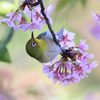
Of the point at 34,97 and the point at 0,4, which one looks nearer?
the point at 0,4

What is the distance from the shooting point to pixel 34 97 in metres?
1.05

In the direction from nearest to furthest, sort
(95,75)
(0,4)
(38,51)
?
1. (38,51)
2. (0,4)
3. (95,75)

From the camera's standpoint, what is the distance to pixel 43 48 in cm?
36

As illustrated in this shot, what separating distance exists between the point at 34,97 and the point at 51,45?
77 cm

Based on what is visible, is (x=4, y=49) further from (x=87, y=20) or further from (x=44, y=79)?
(x=87, y=20)

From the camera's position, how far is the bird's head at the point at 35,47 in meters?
0.33

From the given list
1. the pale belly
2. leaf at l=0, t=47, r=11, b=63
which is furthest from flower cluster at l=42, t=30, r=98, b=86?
leaf at l=0, t=47, r=11, b=63

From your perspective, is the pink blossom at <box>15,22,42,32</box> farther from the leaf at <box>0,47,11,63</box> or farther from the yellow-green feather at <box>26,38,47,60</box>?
the leaf at <box>0,47,11,63</box>

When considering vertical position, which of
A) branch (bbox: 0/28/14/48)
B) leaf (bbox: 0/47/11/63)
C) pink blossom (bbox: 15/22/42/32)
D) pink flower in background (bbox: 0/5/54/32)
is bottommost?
pink blossom (bbox: 15/22/42/32)

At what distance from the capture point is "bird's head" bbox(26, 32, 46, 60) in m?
0.33

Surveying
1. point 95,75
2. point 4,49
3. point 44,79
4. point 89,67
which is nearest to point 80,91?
point 95,75

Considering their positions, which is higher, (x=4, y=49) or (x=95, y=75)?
(x=4, y=49)

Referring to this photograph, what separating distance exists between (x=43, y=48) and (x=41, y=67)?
66 cm

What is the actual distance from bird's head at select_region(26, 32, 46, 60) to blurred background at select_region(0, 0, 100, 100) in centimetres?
56
